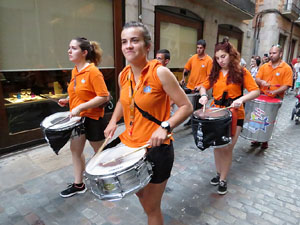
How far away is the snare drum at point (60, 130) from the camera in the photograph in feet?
7.53

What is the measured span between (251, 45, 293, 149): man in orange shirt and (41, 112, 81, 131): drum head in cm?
344

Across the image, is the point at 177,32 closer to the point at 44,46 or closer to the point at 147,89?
the point at 44,46

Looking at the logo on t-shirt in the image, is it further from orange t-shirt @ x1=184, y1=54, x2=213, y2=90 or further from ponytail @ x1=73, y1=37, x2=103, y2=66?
orange t-shirt @ x1=184, y1=54, x2=213, y2=90

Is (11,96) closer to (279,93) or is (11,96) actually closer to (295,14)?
(279,93)

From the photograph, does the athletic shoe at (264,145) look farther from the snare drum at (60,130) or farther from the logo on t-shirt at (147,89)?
the logo on t-shirt at (147,89)

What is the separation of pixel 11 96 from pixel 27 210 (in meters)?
2.45

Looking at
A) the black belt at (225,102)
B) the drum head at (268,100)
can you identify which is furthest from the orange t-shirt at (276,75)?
the black belt at (225,102)

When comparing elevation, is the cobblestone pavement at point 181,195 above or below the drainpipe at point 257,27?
below

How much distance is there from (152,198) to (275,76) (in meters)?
3.60

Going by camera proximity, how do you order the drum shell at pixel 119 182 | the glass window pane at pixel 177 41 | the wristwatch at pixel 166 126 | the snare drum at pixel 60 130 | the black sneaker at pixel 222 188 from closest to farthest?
the drum shell at pixel 119 182 → the wristwatch at pixel 166 126 → the snare drum at pixel 60 130 → the black sneaker at pixel 222 188 → the glass window pane at pixel 177 41

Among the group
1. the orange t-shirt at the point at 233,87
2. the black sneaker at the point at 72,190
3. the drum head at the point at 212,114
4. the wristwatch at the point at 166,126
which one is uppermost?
the orange t-shirt at the point at 233,87

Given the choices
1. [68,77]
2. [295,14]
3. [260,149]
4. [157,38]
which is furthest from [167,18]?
[295,14]

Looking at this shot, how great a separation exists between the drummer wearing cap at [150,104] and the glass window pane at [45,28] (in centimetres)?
323

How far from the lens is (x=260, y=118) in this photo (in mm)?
3756
